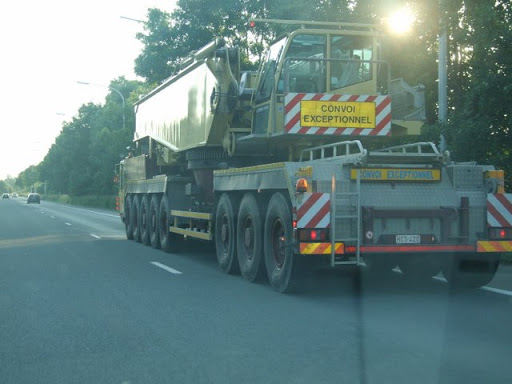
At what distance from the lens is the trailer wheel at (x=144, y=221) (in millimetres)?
18848

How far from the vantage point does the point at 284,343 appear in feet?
22.7

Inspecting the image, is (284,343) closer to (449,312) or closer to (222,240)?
(449,312)

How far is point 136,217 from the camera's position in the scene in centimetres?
2036

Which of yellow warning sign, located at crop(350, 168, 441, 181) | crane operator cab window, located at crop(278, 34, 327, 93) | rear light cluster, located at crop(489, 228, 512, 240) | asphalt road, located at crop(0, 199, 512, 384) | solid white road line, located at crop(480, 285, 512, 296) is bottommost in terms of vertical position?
asphalt road, located at crop(0, 199, 512, 384)

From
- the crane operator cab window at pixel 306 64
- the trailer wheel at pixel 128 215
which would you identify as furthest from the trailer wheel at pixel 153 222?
the crane operator cab window at pixel 306 64

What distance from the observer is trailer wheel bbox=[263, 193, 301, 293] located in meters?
9.66

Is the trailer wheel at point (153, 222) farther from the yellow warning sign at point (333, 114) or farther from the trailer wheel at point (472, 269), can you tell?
the trailer wheel at point (472, 269)

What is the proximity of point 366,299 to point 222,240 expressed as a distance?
359 centimetres

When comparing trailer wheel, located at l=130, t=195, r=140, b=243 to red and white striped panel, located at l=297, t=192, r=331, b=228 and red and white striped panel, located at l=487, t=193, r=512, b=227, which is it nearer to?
red and white striped panel, located at l=297, t=192, r=331, b=228

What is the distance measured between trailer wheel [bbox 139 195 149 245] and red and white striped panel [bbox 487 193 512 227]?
414 inches

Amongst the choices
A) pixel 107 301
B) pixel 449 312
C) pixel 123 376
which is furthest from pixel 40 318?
pixel 449 312

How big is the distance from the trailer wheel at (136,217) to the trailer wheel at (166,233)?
2.77 metres

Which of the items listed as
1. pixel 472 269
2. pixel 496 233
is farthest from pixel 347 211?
pixel 472 269

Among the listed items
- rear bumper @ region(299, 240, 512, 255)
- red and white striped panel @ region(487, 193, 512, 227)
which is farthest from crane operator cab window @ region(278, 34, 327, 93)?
red and white striped panel @ region(487, 193, 512, 227)
